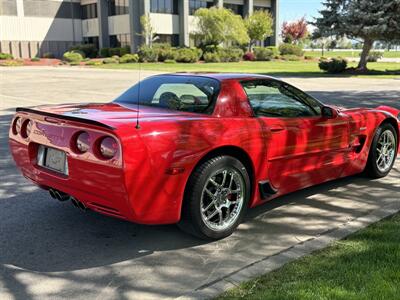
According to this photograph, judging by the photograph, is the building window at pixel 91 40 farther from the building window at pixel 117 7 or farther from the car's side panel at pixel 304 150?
the car's side panel at pixel 304 150

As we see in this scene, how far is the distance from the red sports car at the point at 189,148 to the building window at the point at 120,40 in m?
56.4

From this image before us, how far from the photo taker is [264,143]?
14.4 ft

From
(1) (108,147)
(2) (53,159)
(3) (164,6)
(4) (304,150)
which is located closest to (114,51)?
(3) (164,6)

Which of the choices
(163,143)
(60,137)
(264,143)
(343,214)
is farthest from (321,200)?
(60,137)

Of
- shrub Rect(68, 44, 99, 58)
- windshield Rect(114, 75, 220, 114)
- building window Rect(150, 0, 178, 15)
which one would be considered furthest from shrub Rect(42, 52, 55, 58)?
windshield Rect(114, 75, 220, 114)

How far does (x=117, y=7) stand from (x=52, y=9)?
9028mm

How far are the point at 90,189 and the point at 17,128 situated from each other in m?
1.30

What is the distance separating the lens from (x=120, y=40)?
61719 millimetres

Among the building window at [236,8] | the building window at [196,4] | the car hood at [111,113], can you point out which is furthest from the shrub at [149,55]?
the car hood at [111,113]

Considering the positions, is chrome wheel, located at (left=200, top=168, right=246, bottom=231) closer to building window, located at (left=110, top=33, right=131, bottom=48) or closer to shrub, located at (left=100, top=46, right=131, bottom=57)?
shrub, located at (left=100, top=46, right=131, bottom=57)

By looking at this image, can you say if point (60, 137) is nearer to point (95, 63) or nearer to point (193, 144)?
point (193, 144)

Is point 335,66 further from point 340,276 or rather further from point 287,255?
point 340,276

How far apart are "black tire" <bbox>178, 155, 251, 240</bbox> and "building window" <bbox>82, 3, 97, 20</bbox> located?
210 ft

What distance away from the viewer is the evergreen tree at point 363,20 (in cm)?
3055
